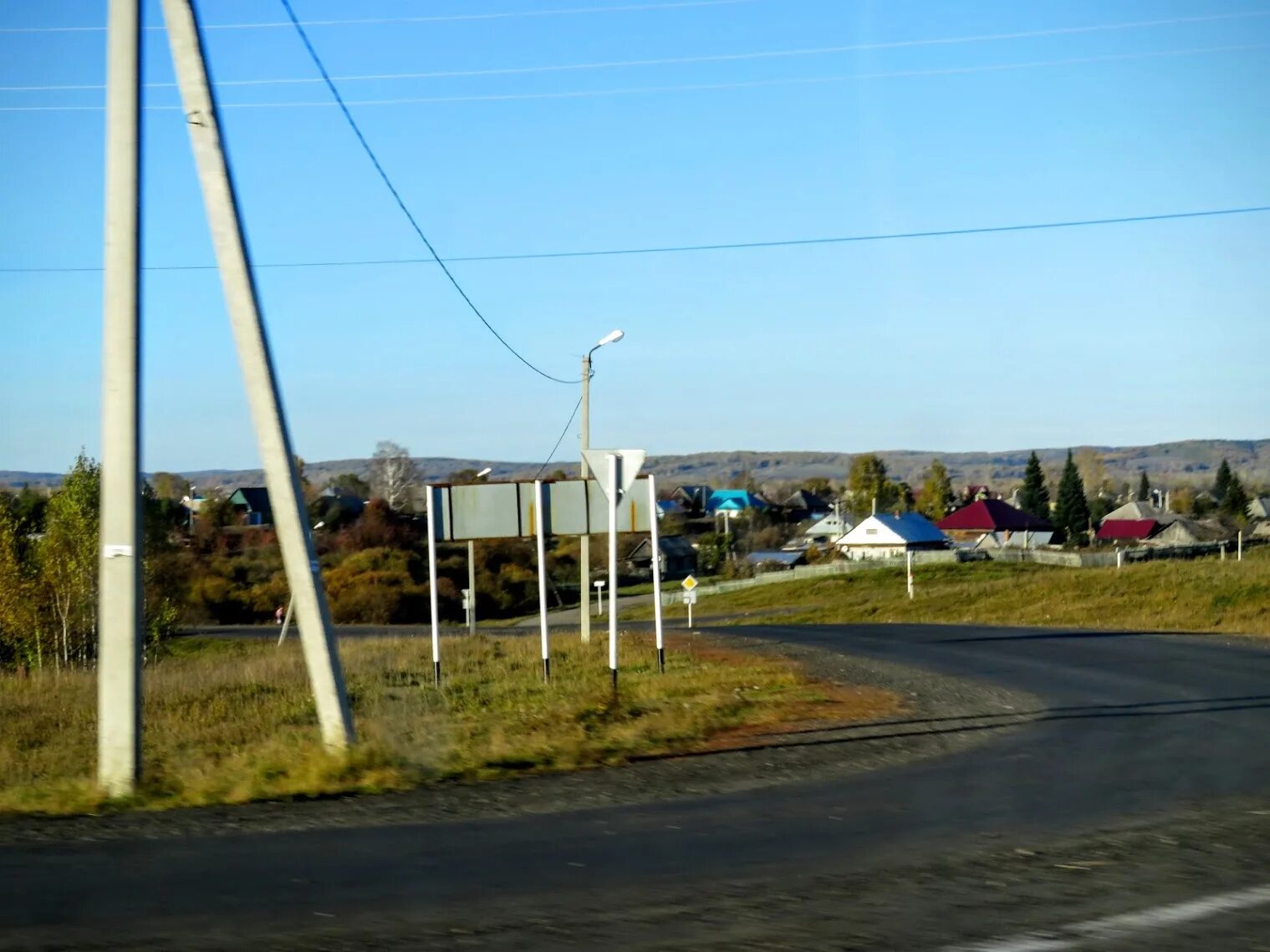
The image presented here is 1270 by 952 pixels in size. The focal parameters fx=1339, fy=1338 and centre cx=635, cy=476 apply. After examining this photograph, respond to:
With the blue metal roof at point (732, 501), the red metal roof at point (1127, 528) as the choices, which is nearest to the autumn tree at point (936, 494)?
the blue metal roof at point (732, 501)

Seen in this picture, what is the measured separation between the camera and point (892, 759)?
11547 mm

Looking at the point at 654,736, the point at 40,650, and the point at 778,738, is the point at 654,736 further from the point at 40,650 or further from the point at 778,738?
the point at 40,650

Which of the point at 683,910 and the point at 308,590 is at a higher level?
the point at 308,590

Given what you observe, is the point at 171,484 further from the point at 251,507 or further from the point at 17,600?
the point at 17,600

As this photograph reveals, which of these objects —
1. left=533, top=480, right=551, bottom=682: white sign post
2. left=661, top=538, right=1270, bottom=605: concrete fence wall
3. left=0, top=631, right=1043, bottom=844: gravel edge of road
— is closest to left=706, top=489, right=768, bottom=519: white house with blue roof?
left=661, top=538, right=1270, bottom=605: concrete fence wall

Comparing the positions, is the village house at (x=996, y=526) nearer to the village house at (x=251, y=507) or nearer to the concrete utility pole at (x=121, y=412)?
the village house at (x=251, y=507)

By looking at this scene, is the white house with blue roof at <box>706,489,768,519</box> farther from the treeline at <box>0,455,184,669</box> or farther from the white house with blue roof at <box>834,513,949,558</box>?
the treeline at <box>0,455,184,669</box>

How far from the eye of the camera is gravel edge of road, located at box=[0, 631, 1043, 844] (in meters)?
8.64

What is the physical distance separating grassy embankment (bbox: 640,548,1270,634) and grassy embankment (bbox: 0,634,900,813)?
44.0 ft

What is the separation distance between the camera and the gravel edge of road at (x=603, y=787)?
28.3ft

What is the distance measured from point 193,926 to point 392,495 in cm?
9625

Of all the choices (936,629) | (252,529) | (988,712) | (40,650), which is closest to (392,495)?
(252,529)

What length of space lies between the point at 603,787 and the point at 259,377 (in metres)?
4.26

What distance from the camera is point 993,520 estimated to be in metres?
126
